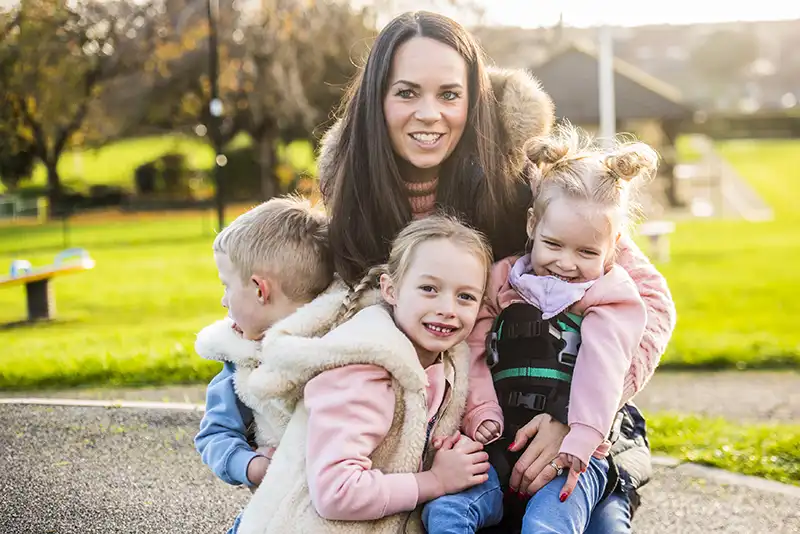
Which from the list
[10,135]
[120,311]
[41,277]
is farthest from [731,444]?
[10,135]

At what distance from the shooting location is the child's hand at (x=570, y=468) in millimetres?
2639

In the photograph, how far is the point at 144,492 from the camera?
15.6ft

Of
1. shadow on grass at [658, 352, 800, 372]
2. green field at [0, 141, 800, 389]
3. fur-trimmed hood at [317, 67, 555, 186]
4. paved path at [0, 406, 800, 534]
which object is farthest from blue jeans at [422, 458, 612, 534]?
shadow on grass at [658, 352, 800, 372]

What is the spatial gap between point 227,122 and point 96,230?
5785 millimetres

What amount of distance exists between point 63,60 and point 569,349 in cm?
1791

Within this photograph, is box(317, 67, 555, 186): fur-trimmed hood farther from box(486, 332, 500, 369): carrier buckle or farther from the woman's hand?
the woman's hand

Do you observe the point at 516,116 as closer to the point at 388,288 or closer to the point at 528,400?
the point at 388,288

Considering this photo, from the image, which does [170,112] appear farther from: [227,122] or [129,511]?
[129,511]

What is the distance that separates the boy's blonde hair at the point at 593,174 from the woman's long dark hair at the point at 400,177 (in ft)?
0.44

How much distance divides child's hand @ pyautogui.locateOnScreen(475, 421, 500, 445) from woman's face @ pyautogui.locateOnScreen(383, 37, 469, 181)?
0.84 metres

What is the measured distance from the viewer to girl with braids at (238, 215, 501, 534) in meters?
2.54

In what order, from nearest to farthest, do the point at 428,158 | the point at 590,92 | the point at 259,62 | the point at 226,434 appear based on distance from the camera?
the point at 226,434
the point at 428,158
the point at 259,62
the point at 590,92

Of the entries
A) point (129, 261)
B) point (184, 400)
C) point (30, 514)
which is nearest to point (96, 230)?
point (129, 261)

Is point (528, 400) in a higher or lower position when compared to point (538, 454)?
higher
